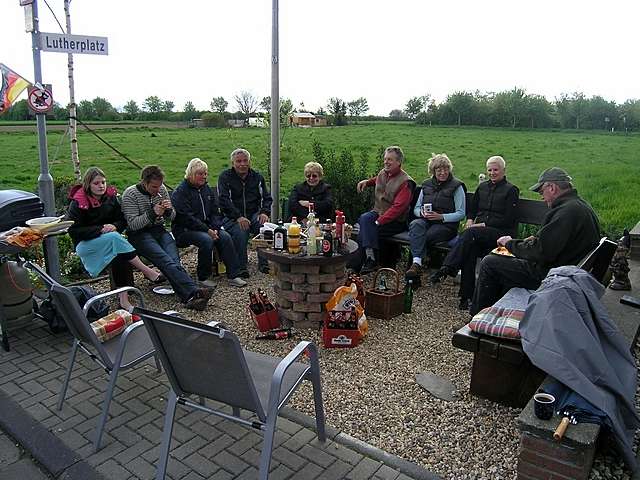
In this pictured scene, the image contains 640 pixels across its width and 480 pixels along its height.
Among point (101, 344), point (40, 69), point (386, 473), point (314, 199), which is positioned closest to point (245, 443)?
point (386, 473)

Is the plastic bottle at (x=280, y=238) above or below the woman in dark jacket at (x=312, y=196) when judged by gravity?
below

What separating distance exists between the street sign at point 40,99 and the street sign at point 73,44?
0.36m

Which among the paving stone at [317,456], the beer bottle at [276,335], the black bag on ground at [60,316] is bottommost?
the paving stone at [317,456]

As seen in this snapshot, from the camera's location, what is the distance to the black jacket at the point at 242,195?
6.14 meters

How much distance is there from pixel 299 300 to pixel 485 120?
10646mm

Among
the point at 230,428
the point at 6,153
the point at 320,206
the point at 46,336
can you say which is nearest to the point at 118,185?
the point at 6,153

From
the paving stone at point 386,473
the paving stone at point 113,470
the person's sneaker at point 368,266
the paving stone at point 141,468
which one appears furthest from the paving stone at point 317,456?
the person's sneaker at point 368,266

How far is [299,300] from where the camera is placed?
447 centimetres

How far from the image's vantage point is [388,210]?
596 cm

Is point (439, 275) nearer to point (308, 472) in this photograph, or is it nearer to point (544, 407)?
point (544, 407)

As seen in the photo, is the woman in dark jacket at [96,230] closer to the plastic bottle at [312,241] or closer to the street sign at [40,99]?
the street sign at [40,99]

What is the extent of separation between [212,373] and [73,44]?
389 centimetres

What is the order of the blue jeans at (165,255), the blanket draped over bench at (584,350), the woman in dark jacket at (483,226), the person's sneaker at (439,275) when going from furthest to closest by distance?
1. the person's sneaker at (439,275)
2. the woman in dark jacket at (483,226)
3. the blue jeans at (165,255)
4. the blanket draped over bench at (584,350)

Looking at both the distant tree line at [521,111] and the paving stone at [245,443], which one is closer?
the paving stone at [245,443]
